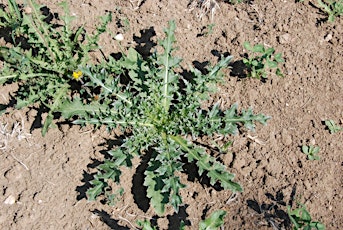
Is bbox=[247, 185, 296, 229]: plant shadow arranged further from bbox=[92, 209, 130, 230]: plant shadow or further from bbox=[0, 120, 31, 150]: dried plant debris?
bbox=[0, 120, 31, 150]: dried plant debris

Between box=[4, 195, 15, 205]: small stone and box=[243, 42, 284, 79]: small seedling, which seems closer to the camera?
box=[4, 195, 15, 205]: small stone

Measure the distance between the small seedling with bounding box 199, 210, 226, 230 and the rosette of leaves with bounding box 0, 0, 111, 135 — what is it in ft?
5.41

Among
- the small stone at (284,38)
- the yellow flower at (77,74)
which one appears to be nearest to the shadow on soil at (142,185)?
the yellow flower at (77,74)

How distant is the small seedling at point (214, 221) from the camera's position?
141 inches

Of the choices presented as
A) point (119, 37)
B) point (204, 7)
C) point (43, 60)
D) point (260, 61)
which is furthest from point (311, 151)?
point (43, 60)

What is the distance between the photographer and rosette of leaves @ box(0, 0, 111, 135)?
3990 mm

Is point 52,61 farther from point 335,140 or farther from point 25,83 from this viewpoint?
point 335,140

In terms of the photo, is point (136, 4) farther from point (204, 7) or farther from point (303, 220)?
point (303, 220)

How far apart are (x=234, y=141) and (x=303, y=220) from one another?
3.22 feet

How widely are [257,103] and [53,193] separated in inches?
85.2

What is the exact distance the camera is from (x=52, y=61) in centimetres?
423

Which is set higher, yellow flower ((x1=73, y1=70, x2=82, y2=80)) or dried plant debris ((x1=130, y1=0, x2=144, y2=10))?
dried plant debris ((x1=130, y1=0, x2=144, y2=10))

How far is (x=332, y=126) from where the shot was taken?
13.8 feet

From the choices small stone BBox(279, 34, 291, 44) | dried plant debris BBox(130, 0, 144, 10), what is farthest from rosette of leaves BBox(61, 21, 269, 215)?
small stone BBox(279, 34, 291, 44)
